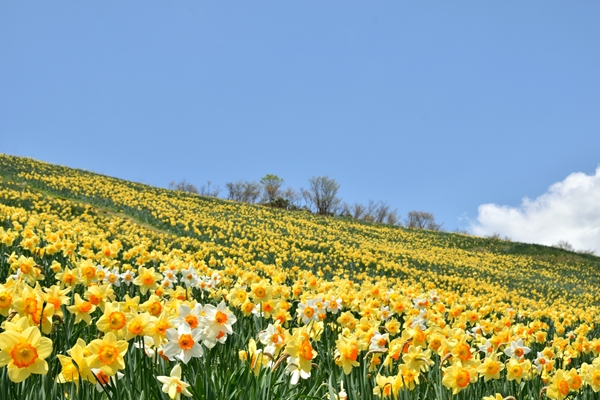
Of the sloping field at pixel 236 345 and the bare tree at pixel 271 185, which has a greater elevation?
the bare tree at pixel 271 185

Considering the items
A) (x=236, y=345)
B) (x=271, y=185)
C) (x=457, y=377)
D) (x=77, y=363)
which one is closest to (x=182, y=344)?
(x=77, y=363)

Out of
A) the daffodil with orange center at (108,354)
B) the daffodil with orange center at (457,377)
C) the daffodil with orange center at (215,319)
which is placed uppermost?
the daffodil with orange center at (215,319)

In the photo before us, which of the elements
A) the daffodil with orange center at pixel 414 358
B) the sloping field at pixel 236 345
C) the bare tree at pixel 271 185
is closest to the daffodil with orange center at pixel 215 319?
the sloping field at pixel 236 345

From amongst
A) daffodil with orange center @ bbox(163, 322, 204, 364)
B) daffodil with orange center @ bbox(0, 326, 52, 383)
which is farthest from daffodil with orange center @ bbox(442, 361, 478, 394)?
daffodil with orange center @ bbox(0, 326, 52, 383)

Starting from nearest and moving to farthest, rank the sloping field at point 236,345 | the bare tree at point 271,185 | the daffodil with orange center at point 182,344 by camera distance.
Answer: the sloping field at point 236,345 < the daffodil with orange center at point 182,344 < the bare tree at point 271,185

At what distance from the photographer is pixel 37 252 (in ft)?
18.3

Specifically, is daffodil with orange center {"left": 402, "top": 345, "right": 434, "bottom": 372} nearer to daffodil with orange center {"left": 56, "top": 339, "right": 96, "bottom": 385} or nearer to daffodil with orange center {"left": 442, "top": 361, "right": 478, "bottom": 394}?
daffodil with orange center {"left": 442, "top": 361, "right": 478, "bottom": 394}

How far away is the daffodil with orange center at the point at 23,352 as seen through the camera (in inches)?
57.2

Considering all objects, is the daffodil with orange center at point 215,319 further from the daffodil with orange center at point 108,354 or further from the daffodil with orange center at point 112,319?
the daffodil with orange center at point 108,354

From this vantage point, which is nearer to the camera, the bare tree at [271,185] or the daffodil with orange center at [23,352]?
the daffodil with orange center at [23,352]

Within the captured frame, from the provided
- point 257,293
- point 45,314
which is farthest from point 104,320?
point 257,293

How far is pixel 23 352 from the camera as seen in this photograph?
57.7 inches

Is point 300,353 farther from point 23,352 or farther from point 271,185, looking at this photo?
point 271,185

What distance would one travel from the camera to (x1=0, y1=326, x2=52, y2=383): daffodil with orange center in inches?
57.2
